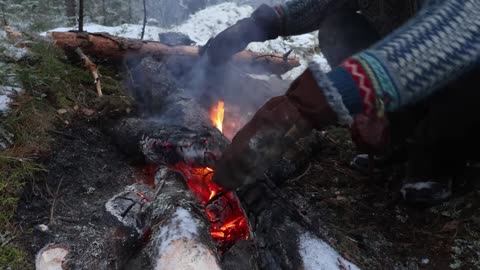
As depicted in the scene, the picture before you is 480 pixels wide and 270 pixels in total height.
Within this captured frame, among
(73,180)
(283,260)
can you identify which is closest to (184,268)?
(283,260)

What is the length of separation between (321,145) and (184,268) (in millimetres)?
1735

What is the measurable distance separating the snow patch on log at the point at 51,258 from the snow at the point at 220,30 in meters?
3.95

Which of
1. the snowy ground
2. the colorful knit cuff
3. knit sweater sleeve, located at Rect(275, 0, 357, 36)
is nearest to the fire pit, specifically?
the colorful knit cuff

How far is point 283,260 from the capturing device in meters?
1.67

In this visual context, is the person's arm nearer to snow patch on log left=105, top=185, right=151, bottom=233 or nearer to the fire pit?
the fire pit

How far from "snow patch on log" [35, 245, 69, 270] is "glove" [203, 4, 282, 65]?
1.91 m

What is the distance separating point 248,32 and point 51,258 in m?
2.06

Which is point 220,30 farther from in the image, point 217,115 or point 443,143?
point 443,143

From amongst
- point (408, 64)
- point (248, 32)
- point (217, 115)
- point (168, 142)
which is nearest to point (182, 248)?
point (168, 142)

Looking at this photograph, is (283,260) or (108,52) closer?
(283,260)

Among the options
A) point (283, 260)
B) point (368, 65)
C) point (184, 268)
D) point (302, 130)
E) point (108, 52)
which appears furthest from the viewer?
point (108, 52)

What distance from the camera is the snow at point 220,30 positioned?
597 centimetres

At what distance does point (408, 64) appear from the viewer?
1.25m

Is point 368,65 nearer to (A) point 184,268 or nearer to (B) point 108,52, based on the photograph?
(A) point 184,268
